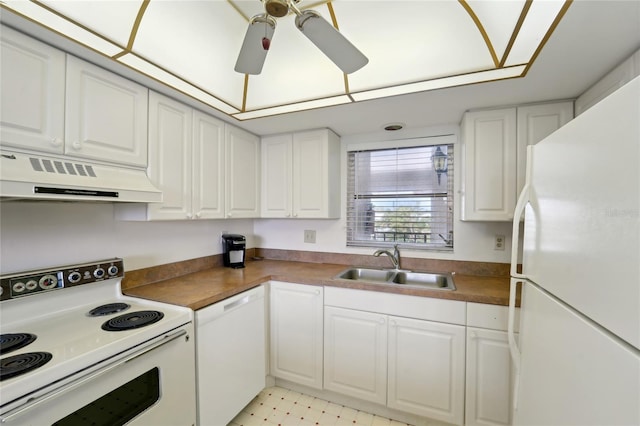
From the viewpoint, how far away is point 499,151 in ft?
5.95

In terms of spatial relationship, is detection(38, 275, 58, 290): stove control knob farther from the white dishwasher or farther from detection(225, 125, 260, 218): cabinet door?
detection(225, 125, 260, 218): cabinet door

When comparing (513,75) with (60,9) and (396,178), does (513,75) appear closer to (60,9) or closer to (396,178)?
(396,178)

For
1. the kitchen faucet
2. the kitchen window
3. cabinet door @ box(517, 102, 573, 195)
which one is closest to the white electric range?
the kitchen faucet

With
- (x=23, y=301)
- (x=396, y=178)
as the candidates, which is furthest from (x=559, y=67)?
(x=23, y=301)

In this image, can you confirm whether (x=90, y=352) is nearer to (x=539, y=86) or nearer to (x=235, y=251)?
(x=235, y=251)

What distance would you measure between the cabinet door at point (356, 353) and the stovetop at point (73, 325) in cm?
100

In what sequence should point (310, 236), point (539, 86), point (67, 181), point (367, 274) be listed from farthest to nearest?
point (310, 236) < point (367, 274) < point (539, 86) < point (67, 181)

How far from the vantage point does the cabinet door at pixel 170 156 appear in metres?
1.62

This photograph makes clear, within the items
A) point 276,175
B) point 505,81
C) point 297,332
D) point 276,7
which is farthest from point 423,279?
point 276,7

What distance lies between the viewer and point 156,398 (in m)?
1.24

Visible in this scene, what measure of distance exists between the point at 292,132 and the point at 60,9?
1.60 m

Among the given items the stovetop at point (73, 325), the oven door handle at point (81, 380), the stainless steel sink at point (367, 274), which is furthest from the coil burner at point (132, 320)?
the stainless steel sink at point (367, 274)

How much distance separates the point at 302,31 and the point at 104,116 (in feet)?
3.82

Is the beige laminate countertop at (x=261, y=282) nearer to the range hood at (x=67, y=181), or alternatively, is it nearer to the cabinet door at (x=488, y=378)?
the cabinet door at (x=488, y=378)
